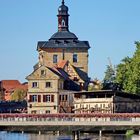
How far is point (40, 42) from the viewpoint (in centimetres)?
16362

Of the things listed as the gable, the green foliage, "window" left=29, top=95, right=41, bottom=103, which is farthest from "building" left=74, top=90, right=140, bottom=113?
"window" left=29, top=95, right=41, bottom=103

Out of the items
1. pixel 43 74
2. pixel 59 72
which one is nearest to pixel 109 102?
pixel 43 74

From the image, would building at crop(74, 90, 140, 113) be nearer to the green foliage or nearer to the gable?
the green foliage

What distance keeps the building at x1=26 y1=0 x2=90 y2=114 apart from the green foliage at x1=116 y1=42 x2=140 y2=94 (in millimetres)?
9447

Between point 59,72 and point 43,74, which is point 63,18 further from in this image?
point 43,74

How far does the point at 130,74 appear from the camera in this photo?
124m

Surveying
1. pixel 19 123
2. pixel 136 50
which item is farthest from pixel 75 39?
pixel 19 123

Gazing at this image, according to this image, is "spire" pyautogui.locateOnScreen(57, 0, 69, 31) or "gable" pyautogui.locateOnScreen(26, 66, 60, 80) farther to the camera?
"spire" pyautogui.locateOnScreen(57, 0, 69, 31)

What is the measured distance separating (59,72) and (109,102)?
77.1ft

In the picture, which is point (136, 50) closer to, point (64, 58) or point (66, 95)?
point (66, 95)

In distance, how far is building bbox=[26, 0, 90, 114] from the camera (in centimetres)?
12775

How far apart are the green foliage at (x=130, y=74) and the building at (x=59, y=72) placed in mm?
9447

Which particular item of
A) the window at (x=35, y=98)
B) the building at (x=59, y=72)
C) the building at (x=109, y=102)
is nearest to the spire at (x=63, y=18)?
the building at (x=59, y=72)

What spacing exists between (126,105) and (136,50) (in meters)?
17.5
